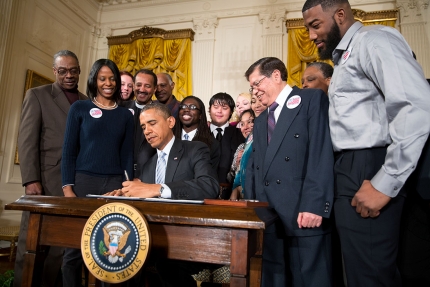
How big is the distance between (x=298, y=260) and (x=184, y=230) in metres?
0.73

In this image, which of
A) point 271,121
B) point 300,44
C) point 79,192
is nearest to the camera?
point 271,121

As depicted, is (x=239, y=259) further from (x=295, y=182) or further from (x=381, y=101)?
(x=381, y=101)

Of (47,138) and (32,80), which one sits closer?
(47,138)

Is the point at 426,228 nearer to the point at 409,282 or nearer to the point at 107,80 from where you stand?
the point at 409,282

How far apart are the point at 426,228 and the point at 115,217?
1341 millimetres

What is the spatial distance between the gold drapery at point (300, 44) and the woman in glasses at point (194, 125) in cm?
406

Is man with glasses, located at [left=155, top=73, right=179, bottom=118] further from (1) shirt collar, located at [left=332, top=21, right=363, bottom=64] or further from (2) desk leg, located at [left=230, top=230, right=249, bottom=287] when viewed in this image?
(2) desk leg, located at [left=230, top=230, right=249, bottom=287]

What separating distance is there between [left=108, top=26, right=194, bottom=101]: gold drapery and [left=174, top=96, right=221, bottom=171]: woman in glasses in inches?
173

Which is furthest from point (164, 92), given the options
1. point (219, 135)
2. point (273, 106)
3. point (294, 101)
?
point (294, 101)

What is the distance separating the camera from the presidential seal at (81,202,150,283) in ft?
3.60

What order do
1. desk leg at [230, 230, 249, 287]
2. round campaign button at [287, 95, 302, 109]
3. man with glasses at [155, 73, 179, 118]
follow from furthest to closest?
1. man with glasses at [155, 73, 179, 118]
2. round campaign button at [287, 95, 302, 109]
3. desk leg at [230, 230, 249, 287]

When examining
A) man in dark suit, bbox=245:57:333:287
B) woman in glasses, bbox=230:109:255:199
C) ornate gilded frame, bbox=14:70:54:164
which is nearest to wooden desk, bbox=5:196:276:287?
man in dark suit, bbox=245:57:333:287

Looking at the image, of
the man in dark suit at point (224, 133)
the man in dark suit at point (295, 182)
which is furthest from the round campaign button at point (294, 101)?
the man in dark suit at point (224, 133)

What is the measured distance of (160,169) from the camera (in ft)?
7.34
